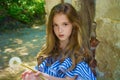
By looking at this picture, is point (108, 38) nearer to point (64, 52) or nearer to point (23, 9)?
point (64, 52)

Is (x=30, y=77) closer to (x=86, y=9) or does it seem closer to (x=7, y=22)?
(x=86, y=9)

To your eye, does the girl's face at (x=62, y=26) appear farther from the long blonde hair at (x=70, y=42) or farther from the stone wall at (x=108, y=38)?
the stone wall at (x=108, y=38)

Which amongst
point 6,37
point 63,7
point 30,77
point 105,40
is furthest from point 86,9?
point 6,37

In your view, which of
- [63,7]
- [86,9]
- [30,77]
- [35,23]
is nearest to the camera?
[30,77]

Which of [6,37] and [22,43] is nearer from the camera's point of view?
[22,43]

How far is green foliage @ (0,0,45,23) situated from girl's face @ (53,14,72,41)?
6.92 m

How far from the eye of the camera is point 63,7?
217 cm

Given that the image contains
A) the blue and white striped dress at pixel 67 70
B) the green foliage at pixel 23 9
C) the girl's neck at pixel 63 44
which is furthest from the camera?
the green foliage at pixel 23 9

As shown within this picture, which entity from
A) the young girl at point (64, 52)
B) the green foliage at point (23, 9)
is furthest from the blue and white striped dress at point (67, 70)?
the green foliage at point (23, 9)

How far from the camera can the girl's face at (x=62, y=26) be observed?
2.13 meters

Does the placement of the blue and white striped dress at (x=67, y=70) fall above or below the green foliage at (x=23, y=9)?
above

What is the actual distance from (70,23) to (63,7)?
0.12 meters

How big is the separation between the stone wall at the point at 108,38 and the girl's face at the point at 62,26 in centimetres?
47

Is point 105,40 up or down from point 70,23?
down
